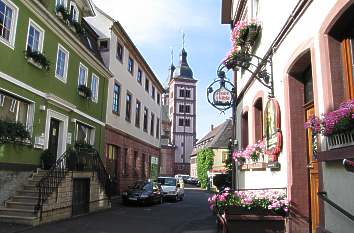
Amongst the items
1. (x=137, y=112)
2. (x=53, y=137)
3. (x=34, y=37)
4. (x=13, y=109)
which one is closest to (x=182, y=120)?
(x=137, y=112)

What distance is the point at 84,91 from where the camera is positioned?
20984 millimetres

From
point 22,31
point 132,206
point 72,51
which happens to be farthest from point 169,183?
point 22,31

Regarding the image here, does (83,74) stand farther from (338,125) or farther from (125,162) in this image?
(338,125)

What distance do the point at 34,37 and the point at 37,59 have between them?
3.03 ft

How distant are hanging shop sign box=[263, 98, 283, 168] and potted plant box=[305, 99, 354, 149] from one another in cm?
295

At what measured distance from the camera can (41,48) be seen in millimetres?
16281

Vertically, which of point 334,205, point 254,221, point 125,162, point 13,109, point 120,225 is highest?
point 13,109

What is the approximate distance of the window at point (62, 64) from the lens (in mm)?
18234

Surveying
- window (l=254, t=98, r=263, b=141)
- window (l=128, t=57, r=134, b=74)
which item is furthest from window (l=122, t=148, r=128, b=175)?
window (l=254, t=98, r=263, b=141)

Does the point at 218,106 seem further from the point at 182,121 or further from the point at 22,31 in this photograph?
the point at 182,121

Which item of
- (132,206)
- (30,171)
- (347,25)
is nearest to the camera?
(347,25)

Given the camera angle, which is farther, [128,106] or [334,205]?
[128,106]

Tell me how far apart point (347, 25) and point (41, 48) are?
1303cm

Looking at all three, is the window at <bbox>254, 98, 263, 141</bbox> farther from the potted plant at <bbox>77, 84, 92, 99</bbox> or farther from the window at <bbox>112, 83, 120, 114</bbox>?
the window at <bbox>112, 83, 120, 114</bbox>
